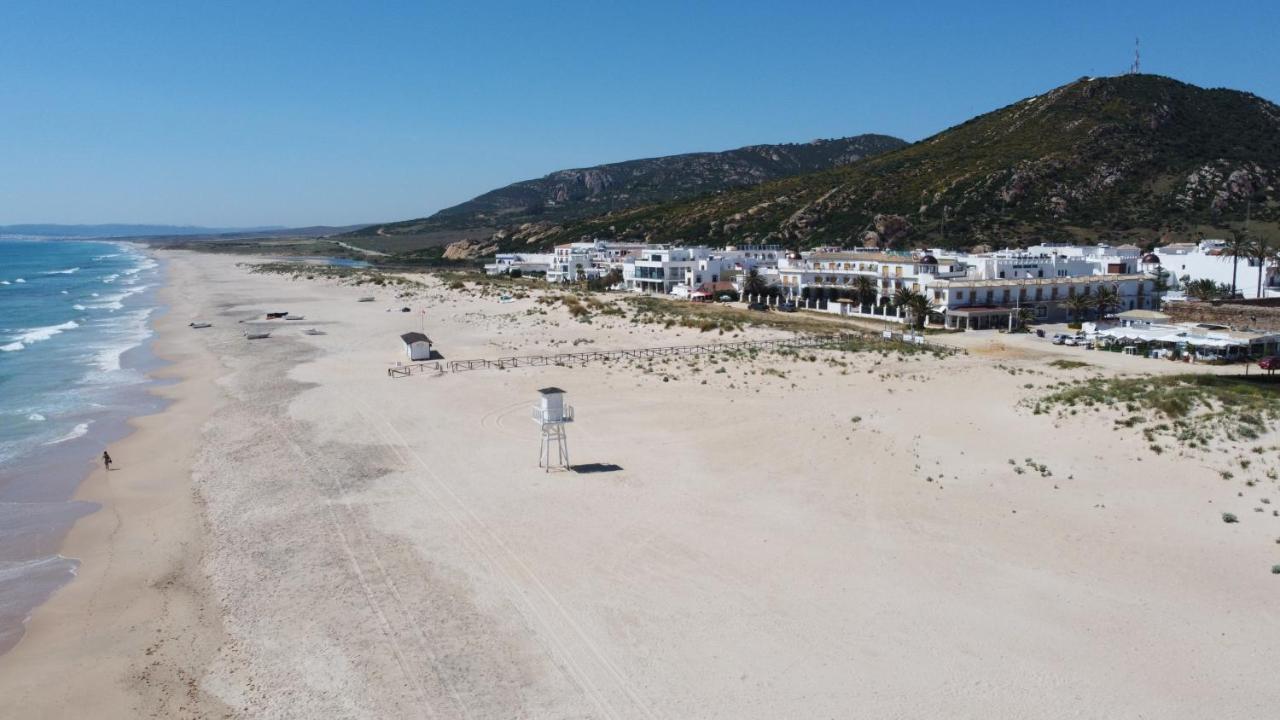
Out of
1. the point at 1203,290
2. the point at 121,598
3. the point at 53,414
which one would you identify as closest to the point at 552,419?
→ the point at 121,598

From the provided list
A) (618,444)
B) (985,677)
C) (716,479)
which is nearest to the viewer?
(985,677)

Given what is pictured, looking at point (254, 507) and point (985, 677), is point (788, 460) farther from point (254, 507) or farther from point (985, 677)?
point (254, 507)

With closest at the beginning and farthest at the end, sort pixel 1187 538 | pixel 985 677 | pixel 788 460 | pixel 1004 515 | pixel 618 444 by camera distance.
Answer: pixel 985 677
pixel 1187 538
pixel 1004 515
pixel 788 460
pixel 618 444

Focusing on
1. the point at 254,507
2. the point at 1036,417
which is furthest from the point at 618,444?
the point at 1036,417

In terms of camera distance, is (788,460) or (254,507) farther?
(788,460)

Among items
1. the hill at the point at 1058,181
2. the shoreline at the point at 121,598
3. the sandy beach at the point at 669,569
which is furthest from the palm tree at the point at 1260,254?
the shoreline at the point at 121,598

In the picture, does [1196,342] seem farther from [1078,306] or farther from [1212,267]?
[1212,267]

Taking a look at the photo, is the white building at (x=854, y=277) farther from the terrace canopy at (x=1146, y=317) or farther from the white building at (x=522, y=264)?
the white building at (x=522, y=264)
